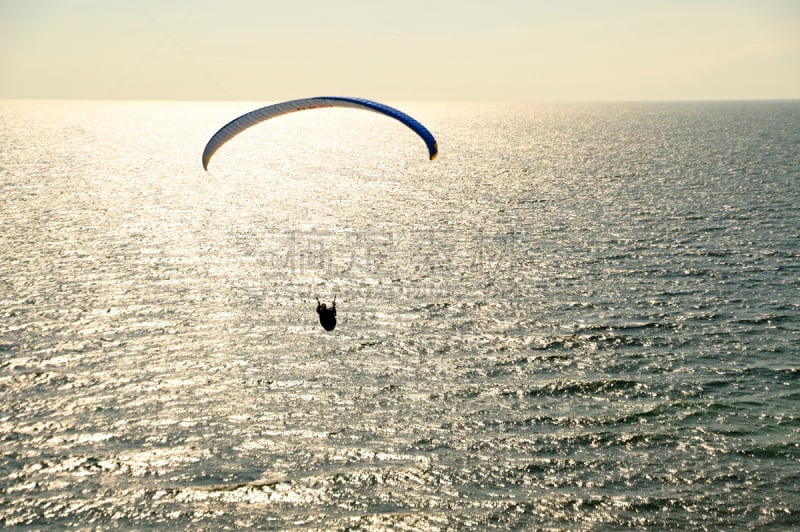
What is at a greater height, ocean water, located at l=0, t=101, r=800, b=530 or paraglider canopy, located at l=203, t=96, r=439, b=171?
paraglider canopy, located at l=203, t=96, r=439, b=171

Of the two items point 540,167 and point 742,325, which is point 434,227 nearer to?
point 742,325

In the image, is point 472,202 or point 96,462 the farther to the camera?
point 472,202

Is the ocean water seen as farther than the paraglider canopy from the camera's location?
No

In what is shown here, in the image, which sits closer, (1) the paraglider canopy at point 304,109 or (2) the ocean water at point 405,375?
(2) the ocean water at point 405,375

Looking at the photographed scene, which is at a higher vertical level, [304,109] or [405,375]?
[304,109]

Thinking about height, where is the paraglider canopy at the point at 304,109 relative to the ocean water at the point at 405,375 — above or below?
above

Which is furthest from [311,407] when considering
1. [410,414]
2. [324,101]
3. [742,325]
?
[742,325]

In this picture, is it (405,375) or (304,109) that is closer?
(304,109)

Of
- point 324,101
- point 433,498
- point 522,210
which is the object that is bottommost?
point 433,498
